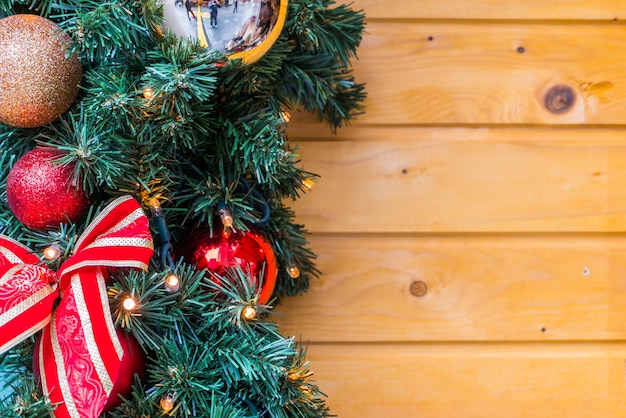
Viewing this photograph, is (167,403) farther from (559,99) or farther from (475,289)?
(559,99)

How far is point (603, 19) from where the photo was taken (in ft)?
2.57

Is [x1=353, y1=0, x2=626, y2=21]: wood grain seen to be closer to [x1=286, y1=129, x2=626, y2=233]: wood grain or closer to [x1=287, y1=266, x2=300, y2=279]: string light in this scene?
[x1=286, y1=129, x2=626, y2=233]: wood grain

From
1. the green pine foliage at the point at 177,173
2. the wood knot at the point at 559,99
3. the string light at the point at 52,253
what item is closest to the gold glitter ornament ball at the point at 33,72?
the green pine foliage at the point at 177,173

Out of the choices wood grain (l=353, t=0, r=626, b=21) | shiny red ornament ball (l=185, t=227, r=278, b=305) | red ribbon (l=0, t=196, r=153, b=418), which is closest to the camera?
red ribbon (l=0, t=196, r=153, b=418)

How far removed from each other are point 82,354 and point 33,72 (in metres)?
0.26

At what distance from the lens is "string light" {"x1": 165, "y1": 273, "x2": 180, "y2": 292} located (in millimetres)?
530

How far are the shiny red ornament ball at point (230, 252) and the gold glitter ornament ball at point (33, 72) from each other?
7.4 inches

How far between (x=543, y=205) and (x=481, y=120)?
145 millimetres

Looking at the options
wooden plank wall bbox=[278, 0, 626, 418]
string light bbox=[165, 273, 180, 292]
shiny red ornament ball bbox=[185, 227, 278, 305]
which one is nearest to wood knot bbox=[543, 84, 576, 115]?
wooden plank wall bbox=[278, 0, 626, 418]

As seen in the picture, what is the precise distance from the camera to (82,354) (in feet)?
1.64

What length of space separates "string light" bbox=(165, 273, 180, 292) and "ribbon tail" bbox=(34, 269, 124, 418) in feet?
0.18

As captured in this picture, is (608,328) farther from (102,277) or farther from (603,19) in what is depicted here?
(102,277)

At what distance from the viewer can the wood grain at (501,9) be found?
78 centimetres

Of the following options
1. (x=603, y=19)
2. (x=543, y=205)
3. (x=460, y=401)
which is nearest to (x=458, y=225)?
(x=543, y=205)
